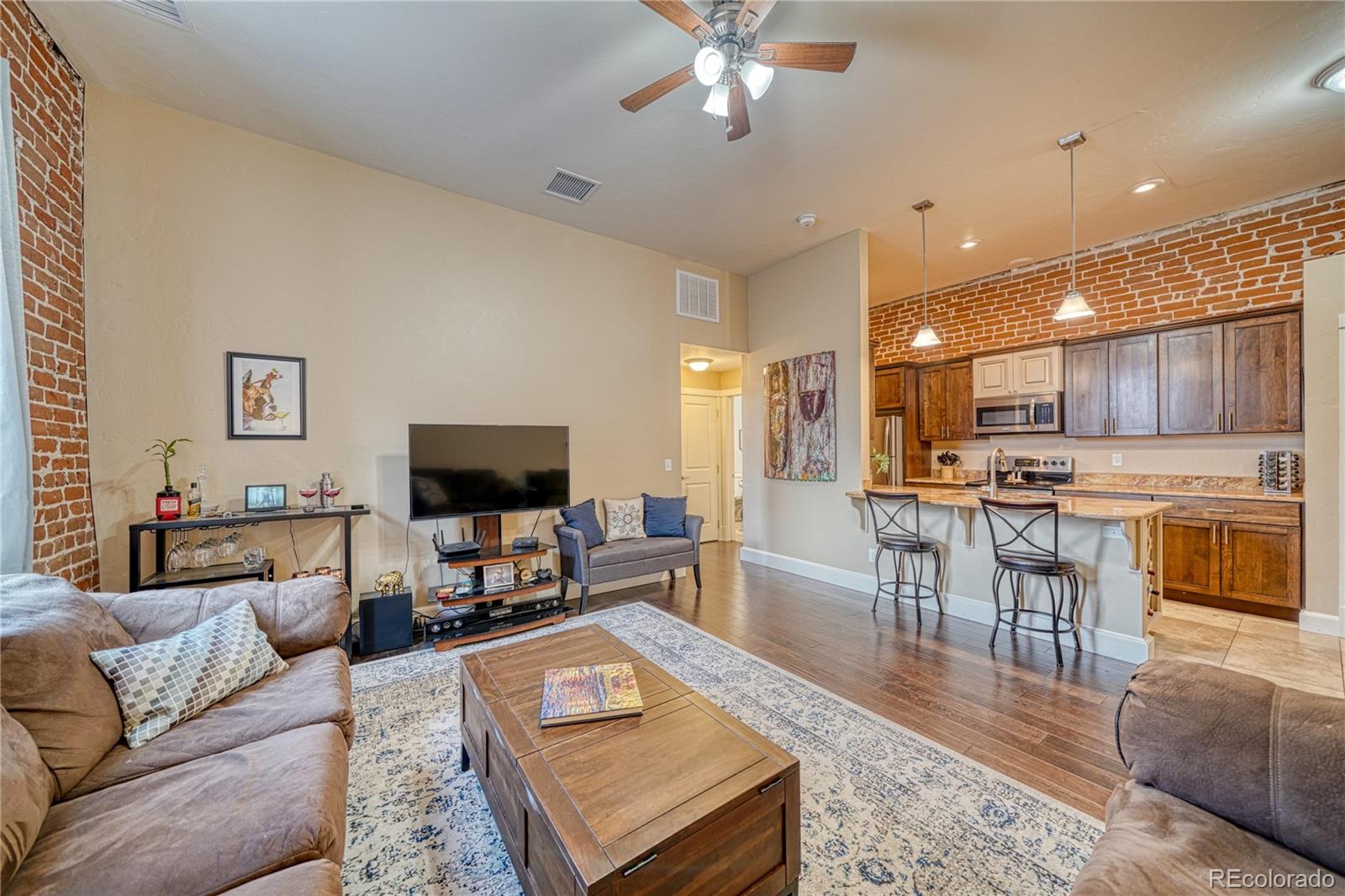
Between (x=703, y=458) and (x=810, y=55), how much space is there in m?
5.29

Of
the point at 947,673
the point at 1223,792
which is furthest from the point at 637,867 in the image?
the point at 947,673

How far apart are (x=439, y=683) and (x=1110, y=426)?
19.9ft

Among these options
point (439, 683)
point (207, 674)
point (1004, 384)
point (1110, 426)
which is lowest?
point (439, 683)

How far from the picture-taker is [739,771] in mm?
1338

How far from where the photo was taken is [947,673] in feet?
9.35

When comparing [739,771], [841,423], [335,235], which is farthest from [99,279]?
[841,423]

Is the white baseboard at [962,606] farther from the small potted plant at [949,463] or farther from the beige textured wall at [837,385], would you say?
the small potted plant at [949,463]

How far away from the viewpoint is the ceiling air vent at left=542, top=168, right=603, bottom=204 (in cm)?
366

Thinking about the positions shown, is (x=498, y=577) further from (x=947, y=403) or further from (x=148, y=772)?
(x=947, y=403)

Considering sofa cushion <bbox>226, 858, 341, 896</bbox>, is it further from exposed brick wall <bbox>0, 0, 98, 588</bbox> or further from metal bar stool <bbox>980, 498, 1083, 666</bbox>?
metal bar stool <bbox>980, 498, 1083, 666</bbox>

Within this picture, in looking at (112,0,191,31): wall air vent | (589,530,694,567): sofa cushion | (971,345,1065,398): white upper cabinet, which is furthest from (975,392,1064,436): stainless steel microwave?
(112,0,191,31): wall air vent

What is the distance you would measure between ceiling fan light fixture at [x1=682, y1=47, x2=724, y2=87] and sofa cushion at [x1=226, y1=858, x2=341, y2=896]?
2.88 m

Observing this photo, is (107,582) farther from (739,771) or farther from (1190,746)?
(1190,746)

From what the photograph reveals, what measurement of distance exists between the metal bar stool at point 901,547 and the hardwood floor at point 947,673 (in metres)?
Result: 0.15
